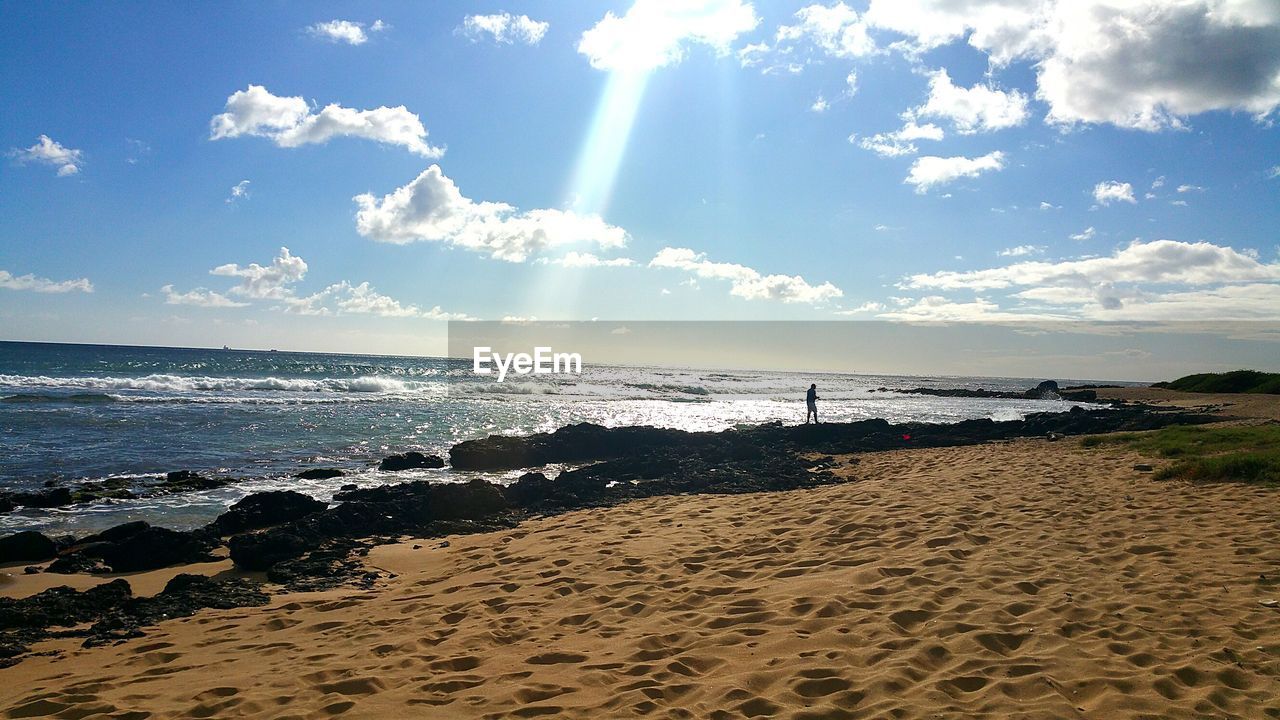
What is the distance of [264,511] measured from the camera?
10375 millimetres

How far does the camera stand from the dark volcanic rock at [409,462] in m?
16.8

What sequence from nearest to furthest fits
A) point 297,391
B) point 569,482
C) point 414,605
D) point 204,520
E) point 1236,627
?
point 1236,627 → point 414,605 → point 204,520 → point 569,482 → point 297,391

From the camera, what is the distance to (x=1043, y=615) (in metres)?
5.24

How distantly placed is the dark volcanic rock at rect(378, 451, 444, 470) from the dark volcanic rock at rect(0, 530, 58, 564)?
8.22m

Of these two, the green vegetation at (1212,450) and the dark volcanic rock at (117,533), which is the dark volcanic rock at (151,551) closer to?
the dark volcanic rock at (117,533)

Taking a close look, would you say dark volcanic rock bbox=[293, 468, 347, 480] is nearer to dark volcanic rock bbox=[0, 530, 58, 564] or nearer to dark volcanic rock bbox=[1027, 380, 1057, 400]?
dark volcanic rock bbox=[0, 530, 58, 564]

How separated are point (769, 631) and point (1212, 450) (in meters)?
13.3

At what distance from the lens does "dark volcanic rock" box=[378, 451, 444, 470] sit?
16.8 metres

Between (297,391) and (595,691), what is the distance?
46.6 metres

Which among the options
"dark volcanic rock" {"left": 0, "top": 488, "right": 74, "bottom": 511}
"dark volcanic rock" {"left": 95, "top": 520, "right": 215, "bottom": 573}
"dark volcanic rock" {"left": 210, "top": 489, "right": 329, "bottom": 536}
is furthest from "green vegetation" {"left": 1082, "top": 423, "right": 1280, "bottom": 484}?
"dark volcanic rock" {"left": 0, "top": 488, "right": 74, "bottom": 511}

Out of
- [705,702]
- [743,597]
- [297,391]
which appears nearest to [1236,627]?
[743,597]

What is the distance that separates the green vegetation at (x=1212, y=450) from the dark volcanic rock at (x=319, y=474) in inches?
664

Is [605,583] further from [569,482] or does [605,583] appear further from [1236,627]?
[569,482]

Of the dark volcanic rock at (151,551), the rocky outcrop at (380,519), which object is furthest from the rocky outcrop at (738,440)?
the dark volcanic rock at (151,551)
